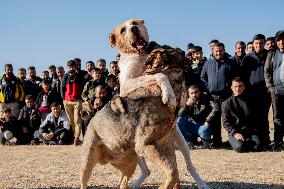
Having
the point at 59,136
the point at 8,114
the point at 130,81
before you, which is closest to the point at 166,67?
the point at 130,81

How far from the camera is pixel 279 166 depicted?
7910mm

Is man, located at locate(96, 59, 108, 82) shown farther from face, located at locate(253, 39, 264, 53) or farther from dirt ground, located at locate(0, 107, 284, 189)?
face, located at locate(253, 39, 264, 53)

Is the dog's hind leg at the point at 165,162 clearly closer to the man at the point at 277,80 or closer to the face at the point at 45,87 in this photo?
the man at the point at 277,80

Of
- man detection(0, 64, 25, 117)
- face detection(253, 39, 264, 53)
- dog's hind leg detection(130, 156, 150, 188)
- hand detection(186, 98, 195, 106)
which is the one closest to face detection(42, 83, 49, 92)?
man detection(0, 64, 25, 117)

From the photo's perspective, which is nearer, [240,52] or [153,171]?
[153,171]

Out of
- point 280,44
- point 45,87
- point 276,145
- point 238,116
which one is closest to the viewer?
point 280,44

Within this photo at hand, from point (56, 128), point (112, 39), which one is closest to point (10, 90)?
point (56, 128)

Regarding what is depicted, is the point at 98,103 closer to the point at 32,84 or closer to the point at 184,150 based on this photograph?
the point at 32,84

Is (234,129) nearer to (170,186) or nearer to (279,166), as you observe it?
(279,166)

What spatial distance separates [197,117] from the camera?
10.9 metres

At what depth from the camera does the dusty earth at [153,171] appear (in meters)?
6.55

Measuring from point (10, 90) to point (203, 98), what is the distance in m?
5.52

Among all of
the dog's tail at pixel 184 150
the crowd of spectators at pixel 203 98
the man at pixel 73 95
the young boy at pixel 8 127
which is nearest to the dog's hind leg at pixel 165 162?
the dog's tail at pixel 184 150

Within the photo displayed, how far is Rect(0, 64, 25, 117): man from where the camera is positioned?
43.7 ft
